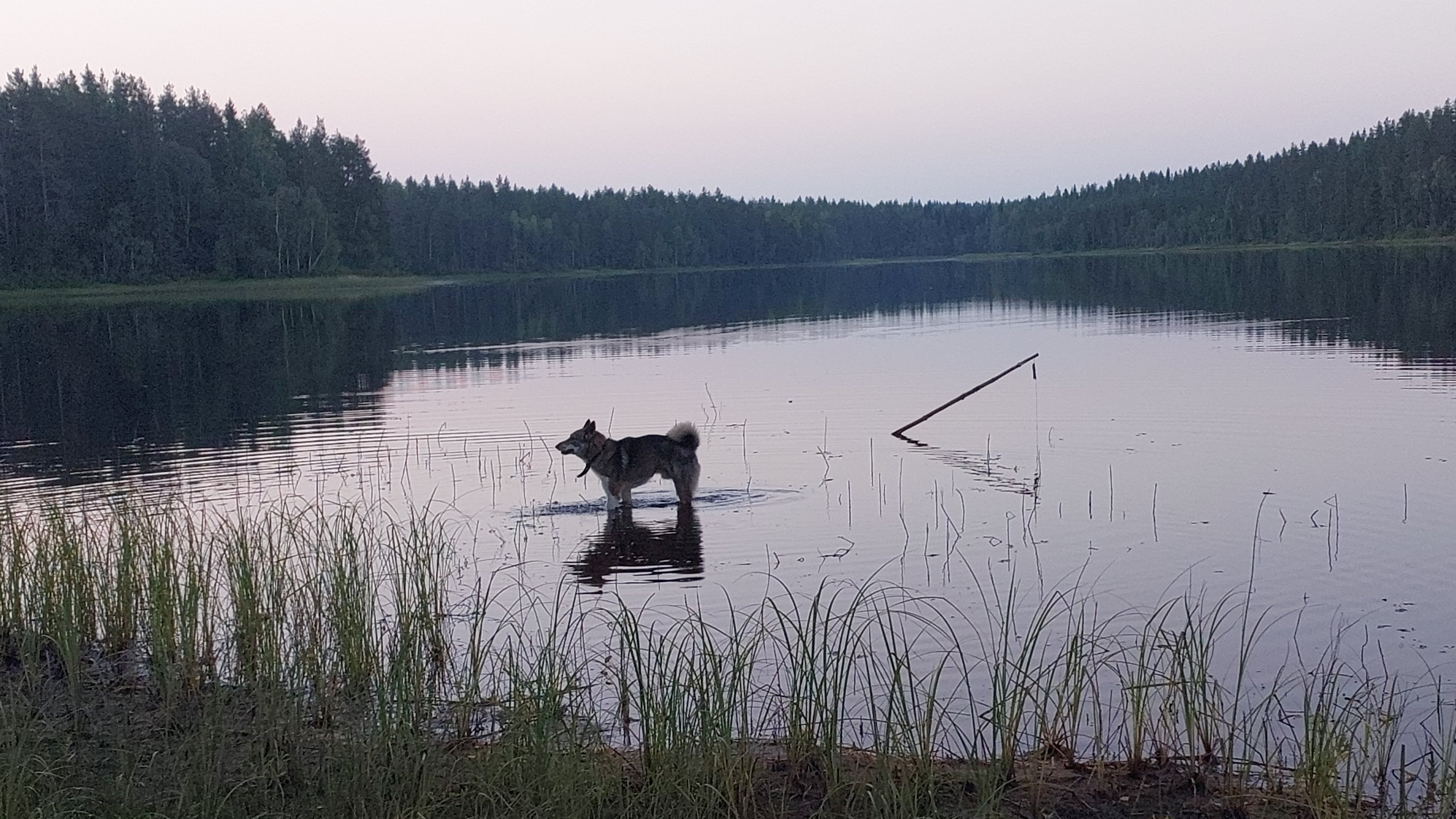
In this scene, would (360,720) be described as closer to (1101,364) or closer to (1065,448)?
(1065,448)

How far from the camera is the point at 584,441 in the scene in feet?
55.6

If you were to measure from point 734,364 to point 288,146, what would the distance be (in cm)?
11671

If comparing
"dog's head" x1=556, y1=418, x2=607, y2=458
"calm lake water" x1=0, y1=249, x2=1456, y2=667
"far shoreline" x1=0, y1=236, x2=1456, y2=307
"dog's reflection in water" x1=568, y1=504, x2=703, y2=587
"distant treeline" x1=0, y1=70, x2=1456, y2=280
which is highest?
"distant treeline" x1=0, y1=70, x2=1456, y2=280

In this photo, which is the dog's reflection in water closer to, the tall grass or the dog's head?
the dog's head

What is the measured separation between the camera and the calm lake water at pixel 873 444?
44.2 feet

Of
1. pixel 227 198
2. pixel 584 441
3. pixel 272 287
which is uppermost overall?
pixel 227 198

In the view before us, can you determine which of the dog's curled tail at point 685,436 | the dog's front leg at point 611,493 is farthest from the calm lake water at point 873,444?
the dog's curled tail at point 685,436

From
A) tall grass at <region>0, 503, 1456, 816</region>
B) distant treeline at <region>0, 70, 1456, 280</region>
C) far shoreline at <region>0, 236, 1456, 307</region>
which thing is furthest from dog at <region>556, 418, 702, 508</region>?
distant treeline at <region>0, 70, 1456, 280</region>

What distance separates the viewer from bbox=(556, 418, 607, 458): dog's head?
16.9 m

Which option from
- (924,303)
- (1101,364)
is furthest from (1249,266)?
(1101,364)

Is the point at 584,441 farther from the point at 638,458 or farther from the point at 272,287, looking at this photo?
the point at 272,287

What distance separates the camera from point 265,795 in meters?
6.58

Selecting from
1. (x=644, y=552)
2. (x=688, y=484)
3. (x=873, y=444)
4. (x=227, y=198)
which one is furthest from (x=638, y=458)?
(x=227, y=198)

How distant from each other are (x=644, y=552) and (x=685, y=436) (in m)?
2.65
